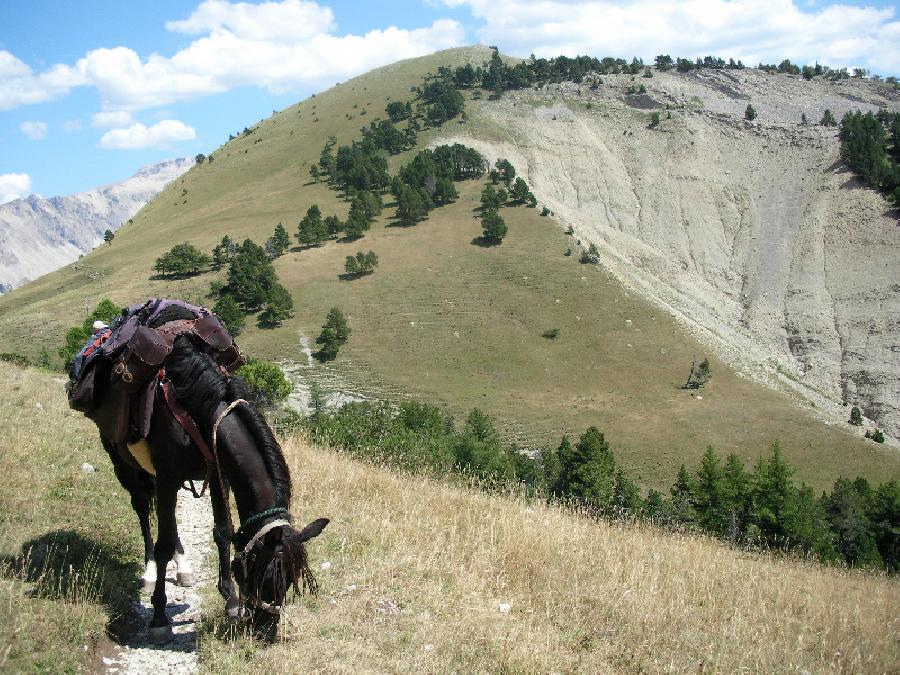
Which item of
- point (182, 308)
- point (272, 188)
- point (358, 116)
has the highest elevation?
point (358, 116)

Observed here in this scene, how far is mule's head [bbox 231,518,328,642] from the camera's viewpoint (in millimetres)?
4230

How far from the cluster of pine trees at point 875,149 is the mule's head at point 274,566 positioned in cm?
10064

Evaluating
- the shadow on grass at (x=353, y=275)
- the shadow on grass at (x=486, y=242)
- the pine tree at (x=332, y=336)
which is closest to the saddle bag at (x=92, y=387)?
the pine tree at (x=332, y=336)

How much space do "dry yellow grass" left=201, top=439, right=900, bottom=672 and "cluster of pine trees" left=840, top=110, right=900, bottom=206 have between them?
317 feet

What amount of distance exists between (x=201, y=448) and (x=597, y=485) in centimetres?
3092

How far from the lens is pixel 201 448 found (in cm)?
488

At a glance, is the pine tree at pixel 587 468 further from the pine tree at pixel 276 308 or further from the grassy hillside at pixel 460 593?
the pine tree at pixel 276 308

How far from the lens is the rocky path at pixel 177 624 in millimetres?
4672

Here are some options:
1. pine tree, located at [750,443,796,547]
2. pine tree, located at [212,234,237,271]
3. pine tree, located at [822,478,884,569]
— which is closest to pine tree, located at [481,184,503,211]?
pine tree, located at [212,234,237,271]

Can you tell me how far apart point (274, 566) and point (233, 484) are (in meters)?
0.77

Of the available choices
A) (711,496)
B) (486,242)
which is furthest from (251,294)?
(711,496)

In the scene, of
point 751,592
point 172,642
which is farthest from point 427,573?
point 751,592

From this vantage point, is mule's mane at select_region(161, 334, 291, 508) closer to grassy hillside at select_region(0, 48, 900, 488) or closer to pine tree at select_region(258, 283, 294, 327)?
grassy hillside at select_region(0, 48, 900, 488)

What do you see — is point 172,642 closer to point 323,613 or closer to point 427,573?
point 323,613
